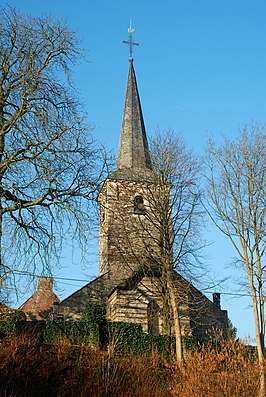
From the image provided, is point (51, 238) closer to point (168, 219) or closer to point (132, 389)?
point (132, 389)

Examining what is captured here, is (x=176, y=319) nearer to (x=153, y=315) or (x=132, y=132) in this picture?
(x=153, y=315)

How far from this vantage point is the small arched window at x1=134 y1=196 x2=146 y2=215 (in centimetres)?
2261

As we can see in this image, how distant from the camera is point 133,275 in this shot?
2566 centimetres

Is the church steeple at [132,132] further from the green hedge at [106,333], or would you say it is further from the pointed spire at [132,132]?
the green hedge at [106,333]

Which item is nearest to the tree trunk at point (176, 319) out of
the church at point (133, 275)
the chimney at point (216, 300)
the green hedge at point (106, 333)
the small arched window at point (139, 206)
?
the church at point (133, 275)

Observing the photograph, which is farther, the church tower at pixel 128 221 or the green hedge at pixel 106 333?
the church tower at pixel 128 221

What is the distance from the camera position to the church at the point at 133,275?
23156 mm

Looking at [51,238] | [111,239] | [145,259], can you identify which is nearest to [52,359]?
[51,238]

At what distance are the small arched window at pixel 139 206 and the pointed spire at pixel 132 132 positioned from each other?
7.53 meters

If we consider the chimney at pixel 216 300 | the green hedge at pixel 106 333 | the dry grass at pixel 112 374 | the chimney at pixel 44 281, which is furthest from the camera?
the chimney at pixel 216 300

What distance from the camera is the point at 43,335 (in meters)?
21.1

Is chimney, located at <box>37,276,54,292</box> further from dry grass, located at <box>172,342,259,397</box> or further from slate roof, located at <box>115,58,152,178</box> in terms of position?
slate roof, located at <box>115,58,152,178</box>

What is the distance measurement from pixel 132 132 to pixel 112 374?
2446 cm

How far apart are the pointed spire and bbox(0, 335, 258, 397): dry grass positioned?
20.0 meters
